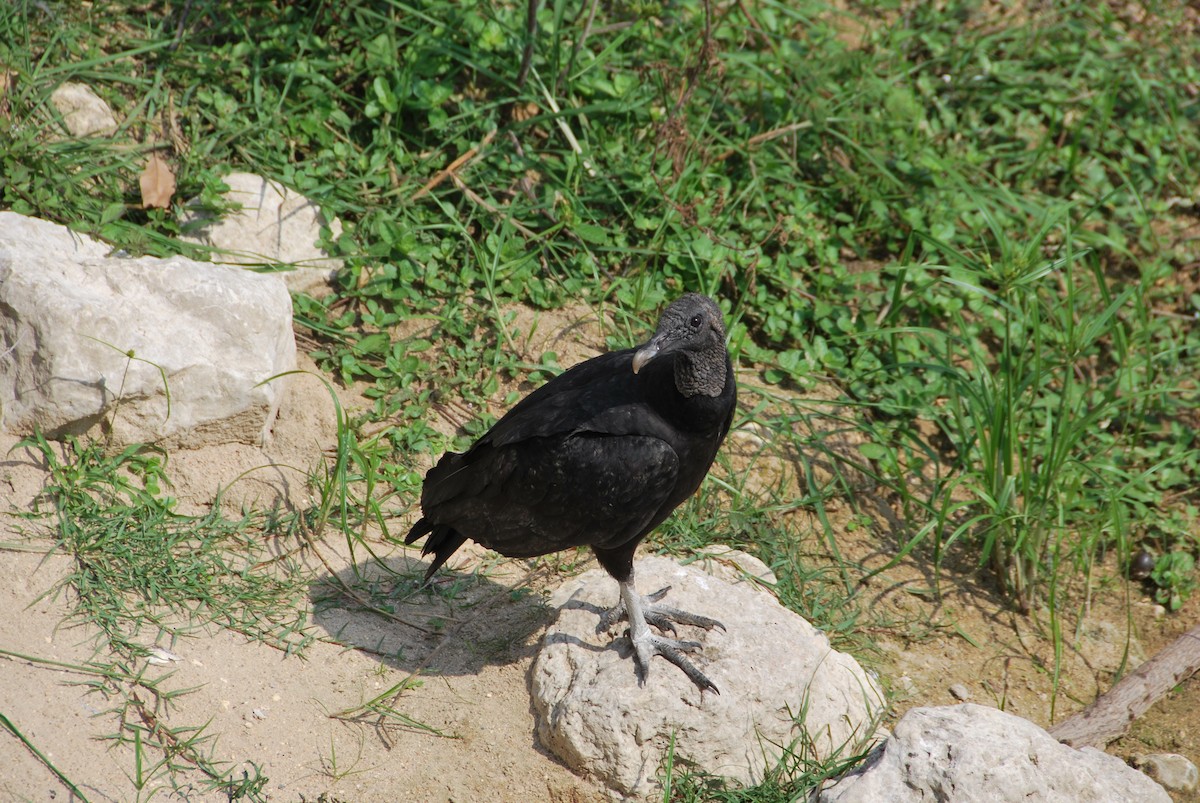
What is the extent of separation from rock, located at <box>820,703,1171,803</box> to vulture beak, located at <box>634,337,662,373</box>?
4.21 feet

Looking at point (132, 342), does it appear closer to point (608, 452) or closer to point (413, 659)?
point (413, 659)

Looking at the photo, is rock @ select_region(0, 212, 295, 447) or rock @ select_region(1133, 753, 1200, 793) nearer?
rock @ select_region(1133, 753, 1200, 793)

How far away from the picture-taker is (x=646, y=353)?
10.4ft

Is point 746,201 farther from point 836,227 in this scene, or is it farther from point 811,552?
point 811,552

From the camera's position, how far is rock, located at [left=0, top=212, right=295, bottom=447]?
3885 millimetres

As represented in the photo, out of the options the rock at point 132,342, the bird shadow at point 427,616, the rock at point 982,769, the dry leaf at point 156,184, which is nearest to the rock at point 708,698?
the bird shadow at point 427,616

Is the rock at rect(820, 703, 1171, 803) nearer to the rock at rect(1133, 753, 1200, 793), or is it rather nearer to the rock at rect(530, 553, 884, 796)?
the rock at rect(530, 553, 884, 796)

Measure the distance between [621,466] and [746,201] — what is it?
2684 mm

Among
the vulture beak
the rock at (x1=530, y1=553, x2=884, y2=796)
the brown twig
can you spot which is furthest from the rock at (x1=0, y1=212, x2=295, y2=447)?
the vulture beak

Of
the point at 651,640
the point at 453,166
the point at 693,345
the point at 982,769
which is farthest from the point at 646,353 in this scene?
the point at 453,166

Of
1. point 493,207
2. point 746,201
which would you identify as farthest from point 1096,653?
point 493,207

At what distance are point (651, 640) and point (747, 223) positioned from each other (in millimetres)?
2618

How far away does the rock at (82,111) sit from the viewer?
494 cm

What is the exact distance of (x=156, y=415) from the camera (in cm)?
405
